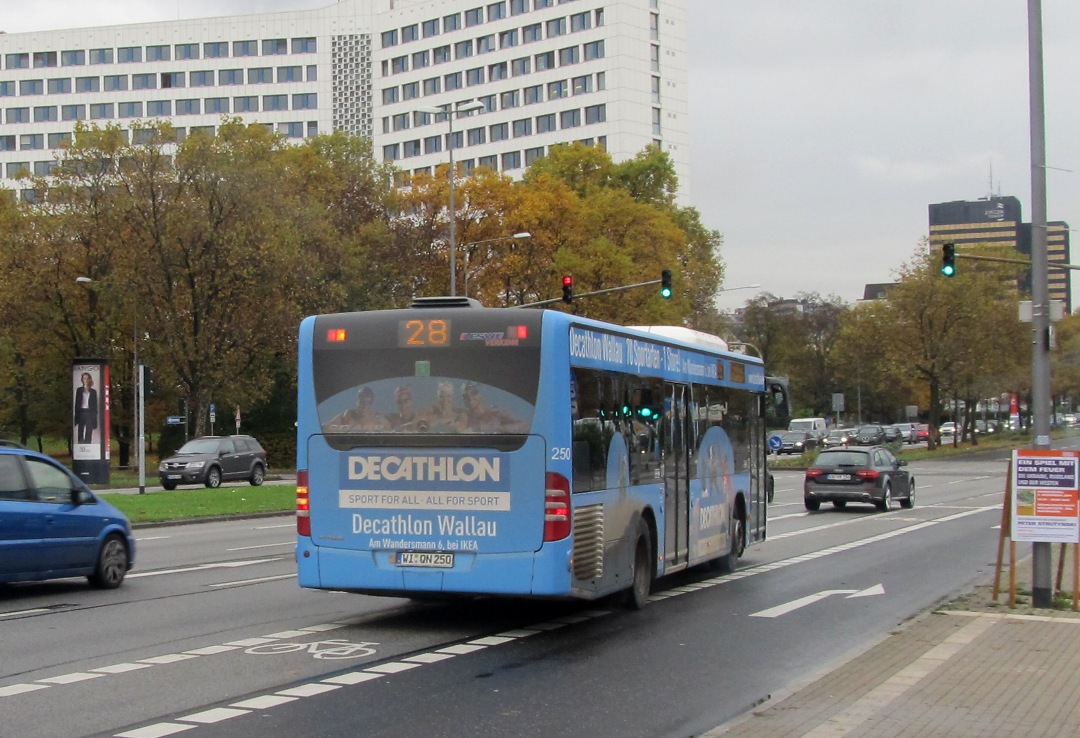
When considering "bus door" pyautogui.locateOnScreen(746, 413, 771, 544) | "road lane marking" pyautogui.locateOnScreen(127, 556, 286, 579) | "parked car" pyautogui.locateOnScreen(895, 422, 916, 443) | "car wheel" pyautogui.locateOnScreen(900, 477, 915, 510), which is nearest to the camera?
"road lane marking" pyautogui.locateOnScreen(127, 556, 286, 579)

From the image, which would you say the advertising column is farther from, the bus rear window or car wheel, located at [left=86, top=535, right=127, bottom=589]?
the bus rear window

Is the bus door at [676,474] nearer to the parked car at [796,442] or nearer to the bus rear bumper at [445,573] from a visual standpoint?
the bus rear bumper at [445,573]

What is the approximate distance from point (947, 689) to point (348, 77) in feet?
358

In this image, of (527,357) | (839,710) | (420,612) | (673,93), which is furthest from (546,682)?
(673,93)

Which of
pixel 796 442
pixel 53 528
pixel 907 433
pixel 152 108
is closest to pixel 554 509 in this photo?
pixel 53 528

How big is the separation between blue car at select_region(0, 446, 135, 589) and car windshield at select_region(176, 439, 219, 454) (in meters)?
28.1

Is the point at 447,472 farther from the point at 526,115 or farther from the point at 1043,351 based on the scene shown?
the point at 526,115

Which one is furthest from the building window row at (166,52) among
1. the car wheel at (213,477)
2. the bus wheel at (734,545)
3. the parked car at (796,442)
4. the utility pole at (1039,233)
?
the utility pole at (1039,233)

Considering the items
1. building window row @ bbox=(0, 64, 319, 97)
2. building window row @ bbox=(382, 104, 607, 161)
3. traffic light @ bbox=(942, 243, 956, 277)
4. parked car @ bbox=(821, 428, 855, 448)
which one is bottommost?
parked car @ bbox=(821, 428, 855, 448)

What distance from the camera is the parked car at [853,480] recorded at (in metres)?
32.6

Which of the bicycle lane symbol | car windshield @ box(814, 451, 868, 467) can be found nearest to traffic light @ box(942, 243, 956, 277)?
car windshield @ box(814, 451, 868, 467)

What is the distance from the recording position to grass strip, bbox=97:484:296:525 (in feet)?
95.2

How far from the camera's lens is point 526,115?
106 meters

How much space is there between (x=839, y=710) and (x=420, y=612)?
19.8ft
